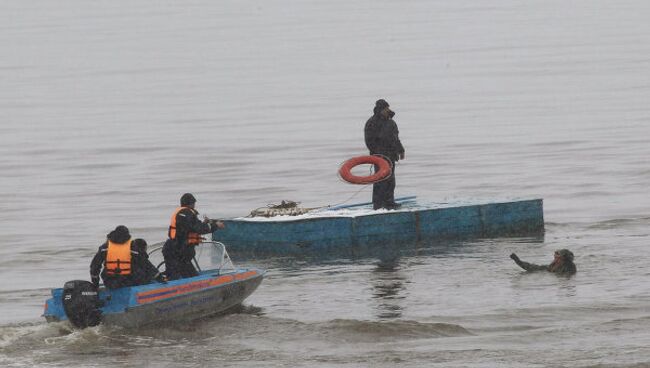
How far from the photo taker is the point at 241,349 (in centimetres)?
1830

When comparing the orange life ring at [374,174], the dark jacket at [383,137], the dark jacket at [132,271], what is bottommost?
the dark jacket at [132,271]

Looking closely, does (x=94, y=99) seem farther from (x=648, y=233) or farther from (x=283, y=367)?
(x=283, y=367)

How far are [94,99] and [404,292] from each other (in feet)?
138

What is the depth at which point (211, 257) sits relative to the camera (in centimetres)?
2058

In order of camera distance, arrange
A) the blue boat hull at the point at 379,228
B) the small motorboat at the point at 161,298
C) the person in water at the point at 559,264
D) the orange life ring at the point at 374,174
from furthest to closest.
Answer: the orange life ring at the point at 374,174, the blue boat hull at the point at 379,228, the person in water at the point at 559,264, the small motorboat at the point at 161,298

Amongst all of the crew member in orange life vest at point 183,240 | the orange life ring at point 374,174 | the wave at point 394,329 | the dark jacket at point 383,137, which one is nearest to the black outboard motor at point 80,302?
the crew member in orange life vest at point 183,240

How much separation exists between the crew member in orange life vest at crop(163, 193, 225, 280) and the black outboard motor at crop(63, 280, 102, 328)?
5.76ft

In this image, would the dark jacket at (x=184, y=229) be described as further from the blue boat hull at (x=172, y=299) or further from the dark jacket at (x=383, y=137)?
the dark jacket at (x=383, y=137)

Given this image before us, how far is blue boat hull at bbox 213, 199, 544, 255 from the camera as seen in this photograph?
24.4 m

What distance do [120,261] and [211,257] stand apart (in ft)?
6.93

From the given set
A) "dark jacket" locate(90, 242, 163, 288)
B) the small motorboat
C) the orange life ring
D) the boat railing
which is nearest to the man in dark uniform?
the orange life ring

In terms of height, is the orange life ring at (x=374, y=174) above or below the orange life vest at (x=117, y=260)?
above

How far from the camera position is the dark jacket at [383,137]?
25.2 meters

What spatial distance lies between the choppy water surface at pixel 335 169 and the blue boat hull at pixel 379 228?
0.35 meters
